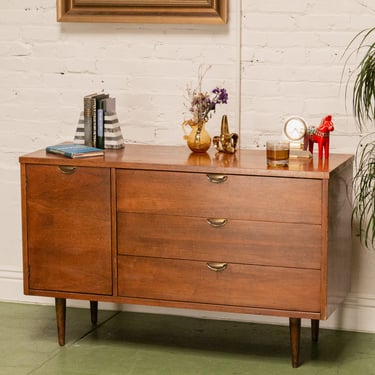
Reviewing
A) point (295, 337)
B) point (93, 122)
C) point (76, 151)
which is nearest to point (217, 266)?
point (295, 337)

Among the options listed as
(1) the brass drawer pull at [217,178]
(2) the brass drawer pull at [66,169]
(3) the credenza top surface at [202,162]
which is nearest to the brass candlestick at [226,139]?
(3) the credenza top surface at [202,162]

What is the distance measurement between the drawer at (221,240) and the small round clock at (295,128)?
1.49 feet

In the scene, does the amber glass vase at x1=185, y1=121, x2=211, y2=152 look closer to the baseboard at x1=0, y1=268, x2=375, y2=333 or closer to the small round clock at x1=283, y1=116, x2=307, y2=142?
the small round clock at x1=283, y1=116, x2=307, y2=142

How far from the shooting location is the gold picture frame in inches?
163

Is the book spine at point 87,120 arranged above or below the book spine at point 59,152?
above

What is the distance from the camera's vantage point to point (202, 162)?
375cm

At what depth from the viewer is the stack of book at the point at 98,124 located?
159 inches

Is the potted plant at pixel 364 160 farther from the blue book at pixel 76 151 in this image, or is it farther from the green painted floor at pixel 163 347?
the blue book at pixel 76 151

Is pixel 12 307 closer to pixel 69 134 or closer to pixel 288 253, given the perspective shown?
pixel 69 134

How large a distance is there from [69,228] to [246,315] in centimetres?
99

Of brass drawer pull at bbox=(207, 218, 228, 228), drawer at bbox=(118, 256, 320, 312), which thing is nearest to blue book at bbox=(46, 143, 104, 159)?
drawer at bbox=(118, 256, 320, 312)

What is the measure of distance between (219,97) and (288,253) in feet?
2.55

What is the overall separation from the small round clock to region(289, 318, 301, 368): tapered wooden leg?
76 centimetres

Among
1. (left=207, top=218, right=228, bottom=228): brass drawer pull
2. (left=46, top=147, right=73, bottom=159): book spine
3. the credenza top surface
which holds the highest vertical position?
(left=46, top=147, right=73, bottom=159): book spine
